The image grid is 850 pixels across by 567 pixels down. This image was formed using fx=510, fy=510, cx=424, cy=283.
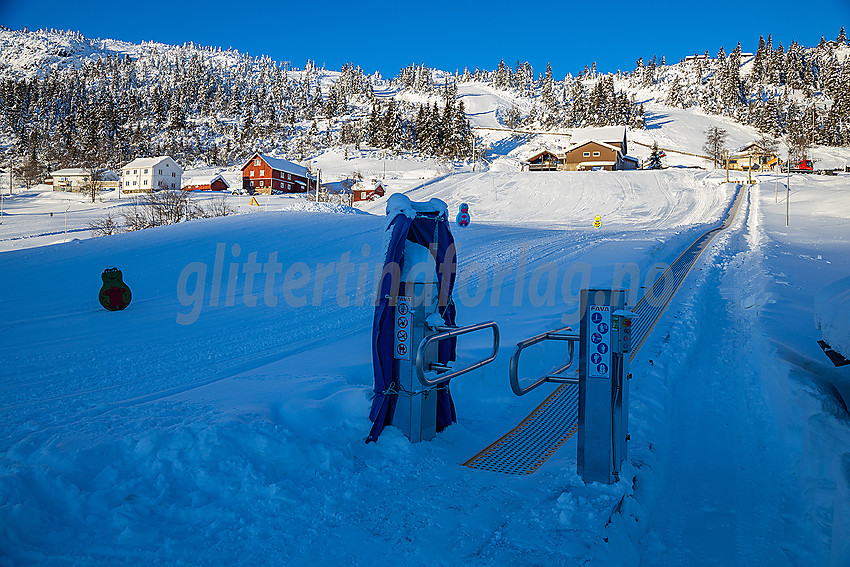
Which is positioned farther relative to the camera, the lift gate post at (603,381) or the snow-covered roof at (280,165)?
the snow-covered roof at (280,165)

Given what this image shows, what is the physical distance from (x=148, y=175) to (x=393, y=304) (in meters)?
71.8

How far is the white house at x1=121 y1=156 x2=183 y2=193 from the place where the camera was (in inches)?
2562

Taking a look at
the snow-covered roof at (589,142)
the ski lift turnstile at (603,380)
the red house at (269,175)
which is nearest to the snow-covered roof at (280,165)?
the red house at (269,175)

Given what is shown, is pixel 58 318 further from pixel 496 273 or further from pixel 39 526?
pixel 496 273

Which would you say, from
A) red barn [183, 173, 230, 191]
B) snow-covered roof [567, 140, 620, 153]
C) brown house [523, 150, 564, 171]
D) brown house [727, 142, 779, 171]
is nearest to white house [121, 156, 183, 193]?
red barn [183, 173, 230, 191]

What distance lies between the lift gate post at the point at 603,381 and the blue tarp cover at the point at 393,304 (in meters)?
1.50

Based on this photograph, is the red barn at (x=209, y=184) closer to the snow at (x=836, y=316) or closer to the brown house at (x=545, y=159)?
the brown house at (x=545, y=159)

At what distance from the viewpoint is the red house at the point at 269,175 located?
63969 millimetres

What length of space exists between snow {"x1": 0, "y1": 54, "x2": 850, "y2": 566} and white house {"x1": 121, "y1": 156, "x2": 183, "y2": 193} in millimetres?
59378

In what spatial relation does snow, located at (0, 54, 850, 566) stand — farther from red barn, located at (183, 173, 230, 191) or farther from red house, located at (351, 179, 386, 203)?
red barn, located at (183, 173, 230, 191)

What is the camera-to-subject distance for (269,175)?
64.2 metres

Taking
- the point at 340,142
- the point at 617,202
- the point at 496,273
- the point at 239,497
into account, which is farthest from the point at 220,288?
the point at 340,142

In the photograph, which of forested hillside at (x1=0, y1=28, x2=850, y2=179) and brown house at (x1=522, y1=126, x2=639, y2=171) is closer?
brown house at (x1=522, y1=126, x2=639, y2=171)

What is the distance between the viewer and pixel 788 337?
21.8 feet
